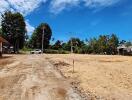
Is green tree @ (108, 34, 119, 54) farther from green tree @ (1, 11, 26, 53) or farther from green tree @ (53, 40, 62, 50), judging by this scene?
green tree @ (1, 11, 26, 53)

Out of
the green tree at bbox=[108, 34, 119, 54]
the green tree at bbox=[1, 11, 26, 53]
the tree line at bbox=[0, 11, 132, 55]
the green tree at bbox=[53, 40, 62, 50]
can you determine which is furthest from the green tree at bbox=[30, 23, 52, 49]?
the green tree at bbox=[108, 34, 119, 54]

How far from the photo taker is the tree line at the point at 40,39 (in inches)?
3324

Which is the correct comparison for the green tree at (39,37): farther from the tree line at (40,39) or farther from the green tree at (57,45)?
the green tree at (57,45)

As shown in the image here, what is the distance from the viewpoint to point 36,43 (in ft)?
356

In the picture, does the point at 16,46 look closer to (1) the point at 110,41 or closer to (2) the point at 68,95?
(1) the point at 110,41

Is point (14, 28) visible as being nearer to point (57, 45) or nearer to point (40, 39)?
point (40, 39)

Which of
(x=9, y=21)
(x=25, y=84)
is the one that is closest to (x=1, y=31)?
(x=9, y=21)

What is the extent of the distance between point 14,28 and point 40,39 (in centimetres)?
2459

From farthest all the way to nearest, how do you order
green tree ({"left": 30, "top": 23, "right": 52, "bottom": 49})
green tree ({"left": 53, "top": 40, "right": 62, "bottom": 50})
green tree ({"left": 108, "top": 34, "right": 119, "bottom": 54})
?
1. green tree ({"left": 53, "top": 40, "right": 62, "bottom": 50})
2. green tree ({"left": 30, "top": 23, "right": 52, "bottom": 49})
3. green tree ({"left": 108, "top": 34, "right": 119, "bottom": 54})

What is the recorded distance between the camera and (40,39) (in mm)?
108375

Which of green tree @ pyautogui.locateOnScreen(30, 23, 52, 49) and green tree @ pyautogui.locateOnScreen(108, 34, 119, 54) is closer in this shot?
green tree @ pyautogui.locateOnScreen(108, 34, 119, 54)

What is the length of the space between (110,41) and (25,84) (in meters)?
89.9

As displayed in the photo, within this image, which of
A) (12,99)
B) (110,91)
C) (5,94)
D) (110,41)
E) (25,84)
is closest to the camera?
(12,99)

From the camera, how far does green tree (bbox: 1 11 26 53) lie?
276 ft
